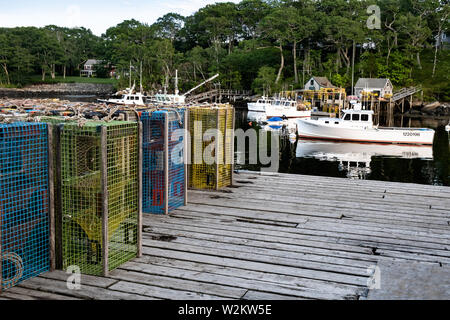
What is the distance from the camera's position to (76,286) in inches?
157

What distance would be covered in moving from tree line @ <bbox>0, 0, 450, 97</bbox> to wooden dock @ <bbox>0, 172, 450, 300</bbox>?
5221cm

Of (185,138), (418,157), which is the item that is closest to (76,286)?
(185,138)

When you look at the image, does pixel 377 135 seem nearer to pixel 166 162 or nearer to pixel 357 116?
pixel 357 116

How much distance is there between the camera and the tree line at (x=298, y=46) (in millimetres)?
68250

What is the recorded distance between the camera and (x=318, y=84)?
65.1 meters

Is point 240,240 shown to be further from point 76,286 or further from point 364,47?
point 364,47

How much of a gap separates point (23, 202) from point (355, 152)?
26.2 m

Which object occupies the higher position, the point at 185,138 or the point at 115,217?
the point at 185,138

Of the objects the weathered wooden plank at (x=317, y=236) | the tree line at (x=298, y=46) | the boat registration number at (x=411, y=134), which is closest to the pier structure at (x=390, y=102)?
the tree line at (x=298, y=46)

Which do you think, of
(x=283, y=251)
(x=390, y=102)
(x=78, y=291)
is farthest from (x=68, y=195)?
(x=390, y=102)

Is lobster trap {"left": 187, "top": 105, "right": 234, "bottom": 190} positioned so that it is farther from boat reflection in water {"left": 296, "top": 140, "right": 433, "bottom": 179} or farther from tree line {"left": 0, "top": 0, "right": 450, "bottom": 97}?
tree line {"left": 0, "top": 0, "right": 450, "bottom": 97}

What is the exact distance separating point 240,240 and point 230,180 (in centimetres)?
322

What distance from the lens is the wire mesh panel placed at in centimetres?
395

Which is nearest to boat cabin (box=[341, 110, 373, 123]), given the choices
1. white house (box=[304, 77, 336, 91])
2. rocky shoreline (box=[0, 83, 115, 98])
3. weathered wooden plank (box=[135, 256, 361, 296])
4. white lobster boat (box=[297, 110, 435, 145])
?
white lobster boat (box=[297, 110, 435, 145])
